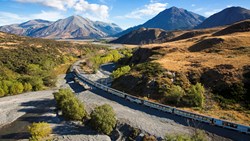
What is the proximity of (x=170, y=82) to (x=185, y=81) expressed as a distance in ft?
13.4

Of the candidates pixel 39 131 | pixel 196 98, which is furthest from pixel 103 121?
pixel 196 98

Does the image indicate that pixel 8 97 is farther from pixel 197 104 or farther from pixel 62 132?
pixel 197 104

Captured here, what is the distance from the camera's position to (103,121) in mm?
47688

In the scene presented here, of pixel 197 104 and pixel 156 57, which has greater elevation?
pixel 156 57

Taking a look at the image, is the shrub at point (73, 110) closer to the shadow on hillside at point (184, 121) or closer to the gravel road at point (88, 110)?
the gravel road at point (88, 110)

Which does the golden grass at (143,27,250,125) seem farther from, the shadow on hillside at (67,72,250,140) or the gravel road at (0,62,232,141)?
the gravel road at (0,62,232,141)

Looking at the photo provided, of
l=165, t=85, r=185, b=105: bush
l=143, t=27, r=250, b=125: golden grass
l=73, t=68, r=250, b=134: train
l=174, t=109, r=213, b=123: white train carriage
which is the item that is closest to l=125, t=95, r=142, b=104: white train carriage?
l=73, t=68, r=250, b=134: train

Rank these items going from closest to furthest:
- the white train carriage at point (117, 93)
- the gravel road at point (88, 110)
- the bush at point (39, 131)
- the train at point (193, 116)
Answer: the train at point (193, 116) < the bush at point (39, 131) < the gravel road at point (88, 110) < the white train carriage at point (117, 93)

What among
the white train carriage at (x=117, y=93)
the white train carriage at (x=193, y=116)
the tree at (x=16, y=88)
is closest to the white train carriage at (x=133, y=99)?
the white train carriage at (x=117, y=93)

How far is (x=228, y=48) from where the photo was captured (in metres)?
92.4

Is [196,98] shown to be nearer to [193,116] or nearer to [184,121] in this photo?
[193,116]

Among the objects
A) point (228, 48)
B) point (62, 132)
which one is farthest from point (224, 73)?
point (62, 132)

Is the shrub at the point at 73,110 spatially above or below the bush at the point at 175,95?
below

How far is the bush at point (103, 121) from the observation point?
47.3 metres
